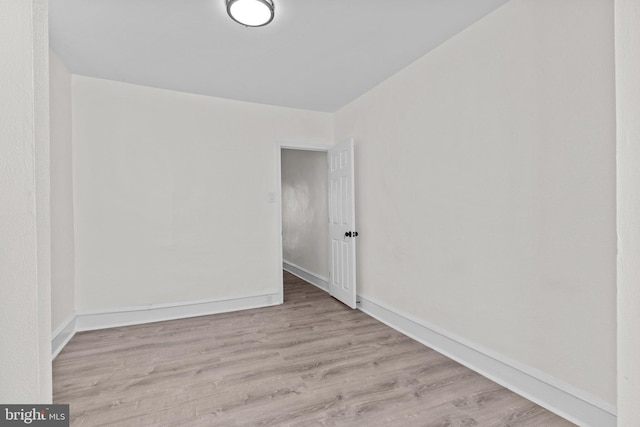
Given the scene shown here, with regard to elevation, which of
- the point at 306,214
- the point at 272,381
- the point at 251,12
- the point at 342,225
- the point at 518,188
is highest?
the point at 251,12

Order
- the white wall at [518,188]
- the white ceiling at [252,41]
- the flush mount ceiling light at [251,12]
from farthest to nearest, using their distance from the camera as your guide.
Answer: the white ceiling at [252,41] < the flush mount ceiling light at [251,12] < the white wall at [518,188]

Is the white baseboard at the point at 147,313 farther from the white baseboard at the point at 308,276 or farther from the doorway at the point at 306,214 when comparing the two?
the white baseboard at the point at 308,276

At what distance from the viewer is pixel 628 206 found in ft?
3.04

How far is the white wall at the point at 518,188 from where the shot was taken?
167cm

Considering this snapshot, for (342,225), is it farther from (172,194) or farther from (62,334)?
(62,334)

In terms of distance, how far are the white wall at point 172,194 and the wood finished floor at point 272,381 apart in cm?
59

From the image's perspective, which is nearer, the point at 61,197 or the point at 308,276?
the point at 61,197

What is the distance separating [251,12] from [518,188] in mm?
2238

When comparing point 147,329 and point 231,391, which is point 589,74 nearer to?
point 231,391

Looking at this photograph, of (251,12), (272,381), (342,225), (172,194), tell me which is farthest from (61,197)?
(342,225)

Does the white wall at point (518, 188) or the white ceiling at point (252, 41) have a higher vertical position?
the white ceiling at point (252, 41)

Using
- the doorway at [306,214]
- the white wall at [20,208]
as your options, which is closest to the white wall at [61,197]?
the doorway at [306,214]

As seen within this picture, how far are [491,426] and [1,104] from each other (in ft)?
8.21

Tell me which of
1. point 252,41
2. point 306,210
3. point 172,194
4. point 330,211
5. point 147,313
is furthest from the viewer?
point 306,210
